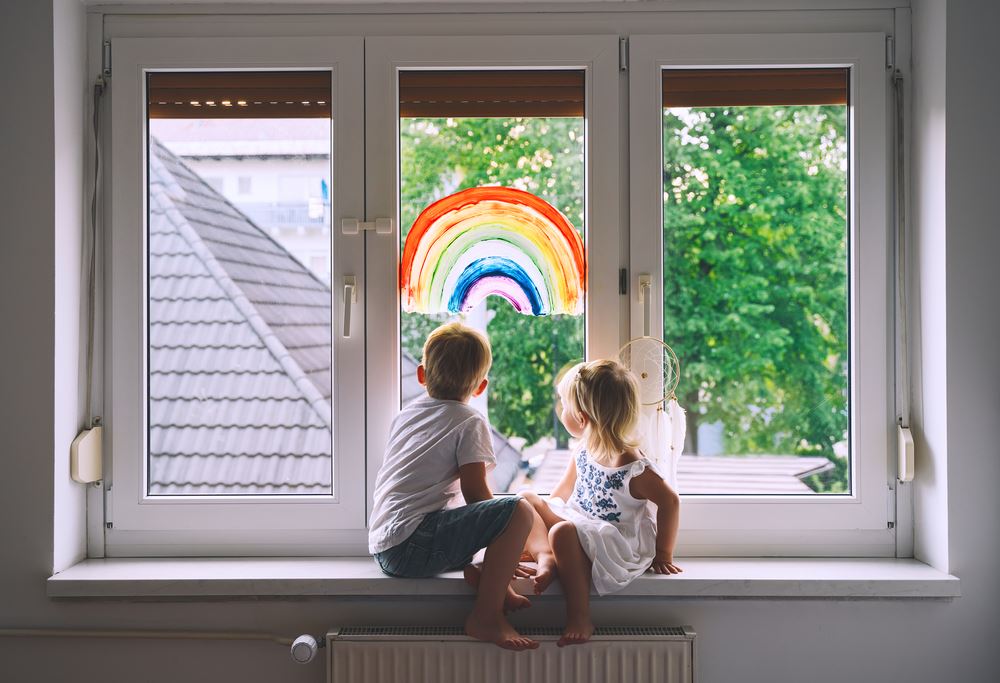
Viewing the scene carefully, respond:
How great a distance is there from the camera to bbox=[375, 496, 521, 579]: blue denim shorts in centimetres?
151

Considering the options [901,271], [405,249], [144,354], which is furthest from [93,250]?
[901,271]

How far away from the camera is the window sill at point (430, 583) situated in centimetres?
157

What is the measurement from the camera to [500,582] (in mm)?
1499

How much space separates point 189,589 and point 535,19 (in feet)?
5.06

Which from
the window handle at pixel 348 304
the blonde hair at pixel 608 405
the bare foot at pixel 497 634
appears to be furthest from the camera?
the window handle at pixel 348 304

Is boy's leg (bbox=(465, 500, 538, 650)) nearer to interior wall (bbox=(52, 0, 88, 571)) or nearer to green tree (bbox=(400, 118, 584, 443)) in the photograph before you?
green tree (bbox=(400, 118, 584, 443))

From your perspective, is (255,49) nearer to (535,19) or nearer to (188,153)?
(188,153)

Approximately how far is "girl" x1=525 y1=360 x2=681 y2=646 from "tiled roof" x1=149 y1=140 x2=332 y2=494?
2.01 ft

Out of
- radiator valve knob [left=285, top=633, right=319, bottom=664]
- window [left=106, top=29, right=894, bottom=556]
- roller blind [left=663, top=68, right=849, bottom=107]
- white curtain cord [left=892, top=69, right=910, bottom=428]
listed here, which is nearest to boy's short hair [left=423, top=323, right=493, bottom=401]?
window [left=106, top=29, right=894, bottom=556]

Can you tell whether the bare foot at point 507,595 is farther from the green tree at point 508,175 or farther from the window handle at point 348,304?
the window handle at point 348,304

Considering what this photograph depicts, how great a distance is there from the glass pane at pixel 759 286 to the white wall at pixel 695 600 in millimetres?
236

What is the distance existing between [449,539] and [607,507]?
358mm

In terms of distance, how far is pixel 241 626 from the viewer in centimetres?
164

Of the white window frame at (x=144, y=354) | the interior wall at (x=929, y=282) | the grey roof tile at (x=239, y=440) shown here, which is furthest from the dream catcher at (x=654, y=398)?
the grey roof tile at (x=239, y=440)
